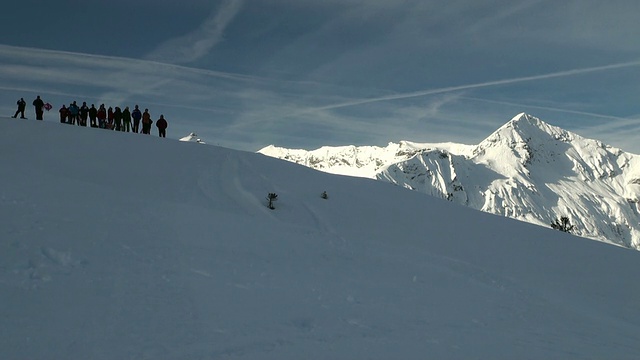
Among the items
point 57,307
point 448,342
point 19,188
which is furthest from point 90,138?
point 448,342

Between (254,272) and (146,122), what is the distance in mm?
16301

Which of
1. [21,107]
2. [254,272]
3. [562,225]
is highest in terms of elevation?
[21,107]

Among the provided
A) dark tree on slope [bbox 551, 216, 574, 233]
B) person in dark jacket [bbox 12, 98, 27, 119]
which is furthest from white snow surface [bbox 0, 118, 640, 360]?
dark tree on slope [bbox 551, 216, 574, 233]

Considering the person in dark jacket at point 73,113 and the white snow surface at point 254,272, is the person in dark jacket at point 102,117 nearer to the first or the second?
the person in dark jacket at point 73,113

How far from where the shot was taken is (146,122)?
22.7 m

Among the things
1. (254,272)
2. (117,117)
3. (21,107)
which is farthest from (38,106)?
(254,272)

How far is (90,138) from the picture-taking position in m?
18.0

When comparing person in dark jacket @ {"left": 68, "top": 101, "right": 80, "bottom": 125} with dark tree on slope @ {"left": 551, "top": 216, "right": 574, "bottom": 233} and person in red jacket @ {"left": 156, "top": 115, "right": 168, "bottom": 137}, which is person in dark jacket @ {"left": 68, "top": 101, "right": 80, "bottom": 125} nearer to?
person in red jacket @ {"left": 156, "top": 115, "right": 168, "bottom": 137}

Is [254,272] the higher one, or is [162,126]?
[162,126]

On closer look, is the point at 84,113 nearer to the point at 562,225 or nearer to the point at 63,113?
the point at 63,113

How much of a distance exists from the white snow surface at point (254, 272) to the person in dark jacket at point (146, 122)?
3.88 m

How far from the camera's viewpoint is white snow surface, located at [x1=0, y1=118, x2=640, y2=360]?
6031mm

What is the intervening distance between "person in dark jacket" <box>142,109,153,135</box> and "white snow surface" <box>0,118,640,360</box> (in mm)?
3884

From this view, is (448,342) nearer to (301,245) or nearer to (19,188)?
(301,245)
